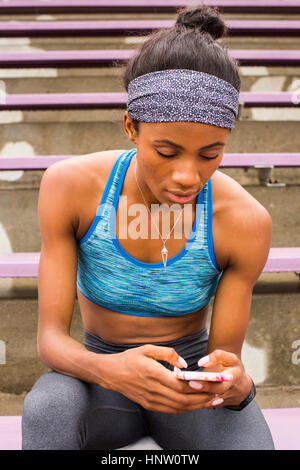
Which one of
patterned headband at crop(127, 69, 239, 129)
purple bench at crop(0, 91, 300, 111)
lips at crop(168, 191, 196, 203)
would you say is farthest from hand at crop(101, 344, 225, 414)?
purple bench at crop(0, 91, 300, 111)

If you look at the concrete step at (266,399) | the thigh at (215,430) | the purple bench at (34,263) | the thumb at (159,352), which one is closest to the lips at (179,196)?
the thumb at (159,352)

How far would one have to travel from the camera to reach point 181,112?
24.8 inches

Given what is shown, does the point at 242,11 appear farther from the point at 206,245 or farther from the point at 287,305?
the point at 206,245

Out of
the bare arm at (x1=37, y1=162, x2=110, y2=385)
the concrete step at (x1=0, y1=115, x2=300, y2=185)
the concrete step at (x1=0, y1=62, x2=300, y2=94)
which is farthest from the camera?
the concrete step at (x1=0, y1=62, x2=300, y2=94)

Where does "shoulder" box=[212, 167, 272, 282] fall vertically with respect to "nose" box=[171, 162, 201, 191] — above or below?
below

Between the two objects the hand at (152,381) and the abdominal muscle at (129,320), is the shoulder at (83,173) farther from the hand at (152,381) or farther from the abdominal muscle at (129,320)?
the hand at (152,381)

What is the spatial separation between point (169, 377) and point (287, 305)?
23.0 inches

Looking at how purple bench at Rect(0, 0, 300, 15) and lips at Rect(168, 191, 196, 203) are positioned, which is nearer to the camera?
lips at Rect(168, 191, 196, 203)

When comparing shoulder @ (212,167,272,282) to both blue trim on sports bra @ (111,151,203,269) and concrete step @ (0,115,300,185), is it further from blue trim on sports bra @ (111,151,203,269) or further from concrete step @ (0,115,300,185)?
concrete step @ (0,115,300,185)

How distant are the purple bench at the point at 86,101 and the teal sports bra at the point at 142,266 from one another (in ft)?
2.87

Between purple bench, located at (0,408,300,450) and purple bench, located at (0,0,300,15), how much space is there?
2134mm

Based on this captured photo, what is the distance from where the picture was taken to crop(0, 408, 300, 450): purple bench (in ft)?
2.73

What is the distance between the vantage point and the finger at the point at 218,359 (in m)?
0.66

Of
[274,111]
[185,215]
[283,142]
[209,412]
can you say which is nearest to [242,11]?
[274,111]
